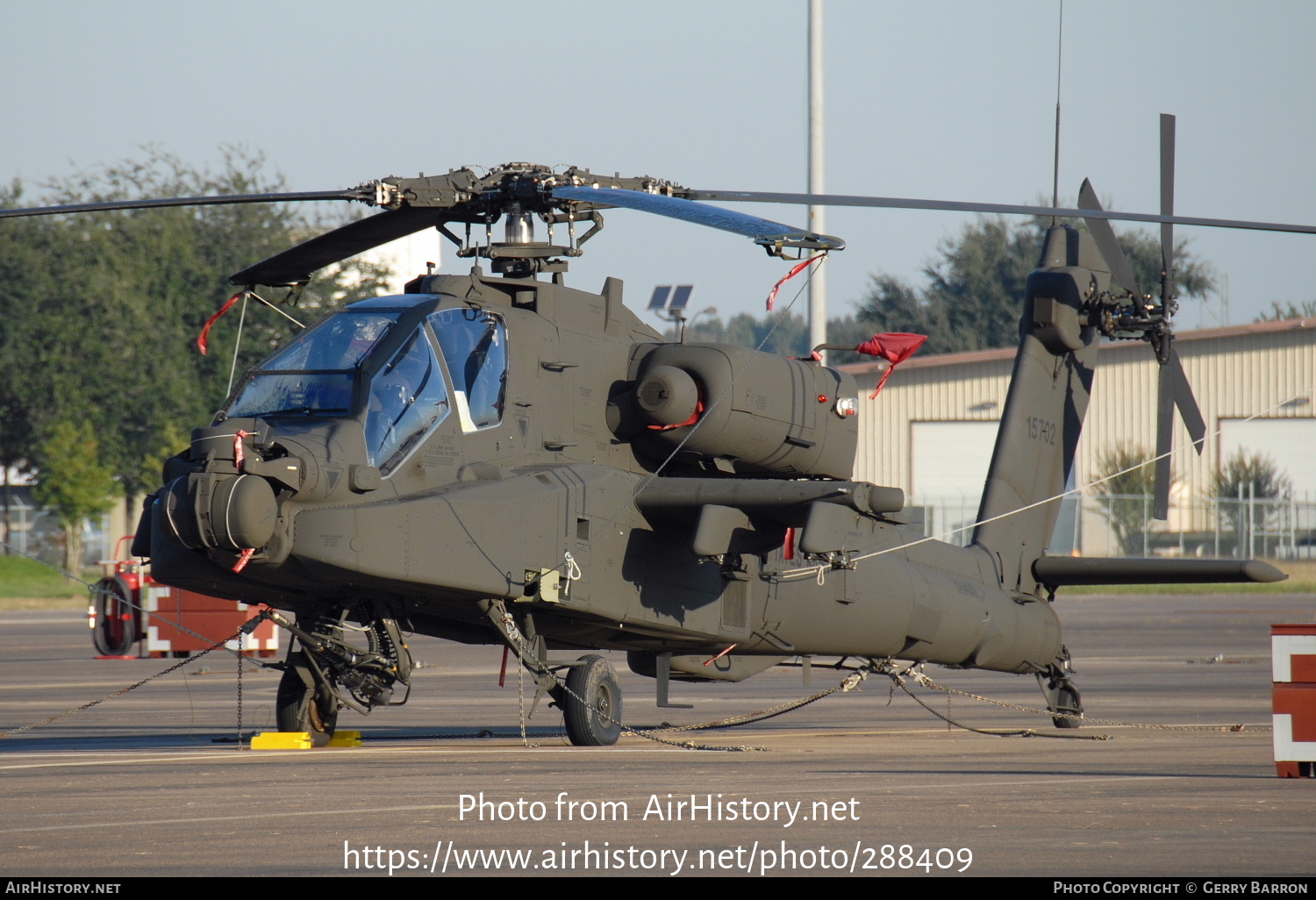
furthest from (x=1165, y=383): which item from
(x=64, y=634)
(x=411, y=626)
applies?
(x=64, y=634)

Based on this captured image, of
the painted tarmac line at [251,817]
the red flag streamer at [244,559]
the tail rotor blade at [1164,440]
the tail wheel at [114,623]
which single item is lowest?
the tail wheel at [114,623]

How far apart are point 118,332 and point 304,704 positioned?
45.8 metres

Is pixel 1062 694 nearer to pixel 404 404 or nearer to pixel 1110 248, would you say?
pixel 1110 248

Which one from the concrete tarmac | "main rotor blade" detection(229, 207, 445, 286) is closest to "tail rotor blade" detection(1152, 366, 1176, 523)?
the concrete tarmac

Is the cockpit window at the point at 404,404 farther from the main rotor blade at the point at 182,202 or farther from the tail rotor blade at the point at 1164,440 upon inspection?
the tail rotor blade at the point at 1164,440

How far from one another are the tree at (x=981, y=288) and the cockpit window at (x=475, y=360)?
79508 mm

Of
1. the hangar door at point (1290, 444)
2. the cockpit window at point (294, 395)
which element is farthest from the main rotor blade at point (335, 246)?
the hangar door at point (1290, 444)

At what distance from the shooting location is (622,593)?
12742 mm

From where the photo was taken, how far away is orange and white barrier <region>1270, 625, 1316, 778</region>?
1014 centimetres

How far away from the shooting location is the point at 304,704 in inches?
491

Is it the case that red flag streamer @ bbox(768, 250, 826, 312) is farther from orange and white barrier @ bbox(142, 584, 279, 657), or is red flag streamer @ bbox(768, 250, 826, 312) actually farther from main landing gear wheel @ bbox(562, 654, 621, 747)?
orange and white barrier @ bbox(142, 584, 279, 657)

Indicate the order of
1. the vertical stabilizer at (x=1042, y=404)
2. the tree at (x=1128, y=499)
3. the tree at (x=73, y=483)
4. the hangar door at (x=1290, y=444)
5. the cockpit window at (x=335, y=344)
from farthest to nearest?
the hangar door at (x=1290, y=444)
the tree at (x=1128, y=499)
the tree at (x=73, y=483)
the vertical stabilizer at (x=1042, y=404)
the cockpit window at (x=335, y=344)

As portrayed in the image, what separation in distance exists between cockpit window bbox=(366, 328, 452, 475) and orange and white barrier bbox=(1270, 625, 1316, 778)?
220 inches

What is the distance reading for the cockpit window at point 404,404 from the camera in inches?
447
